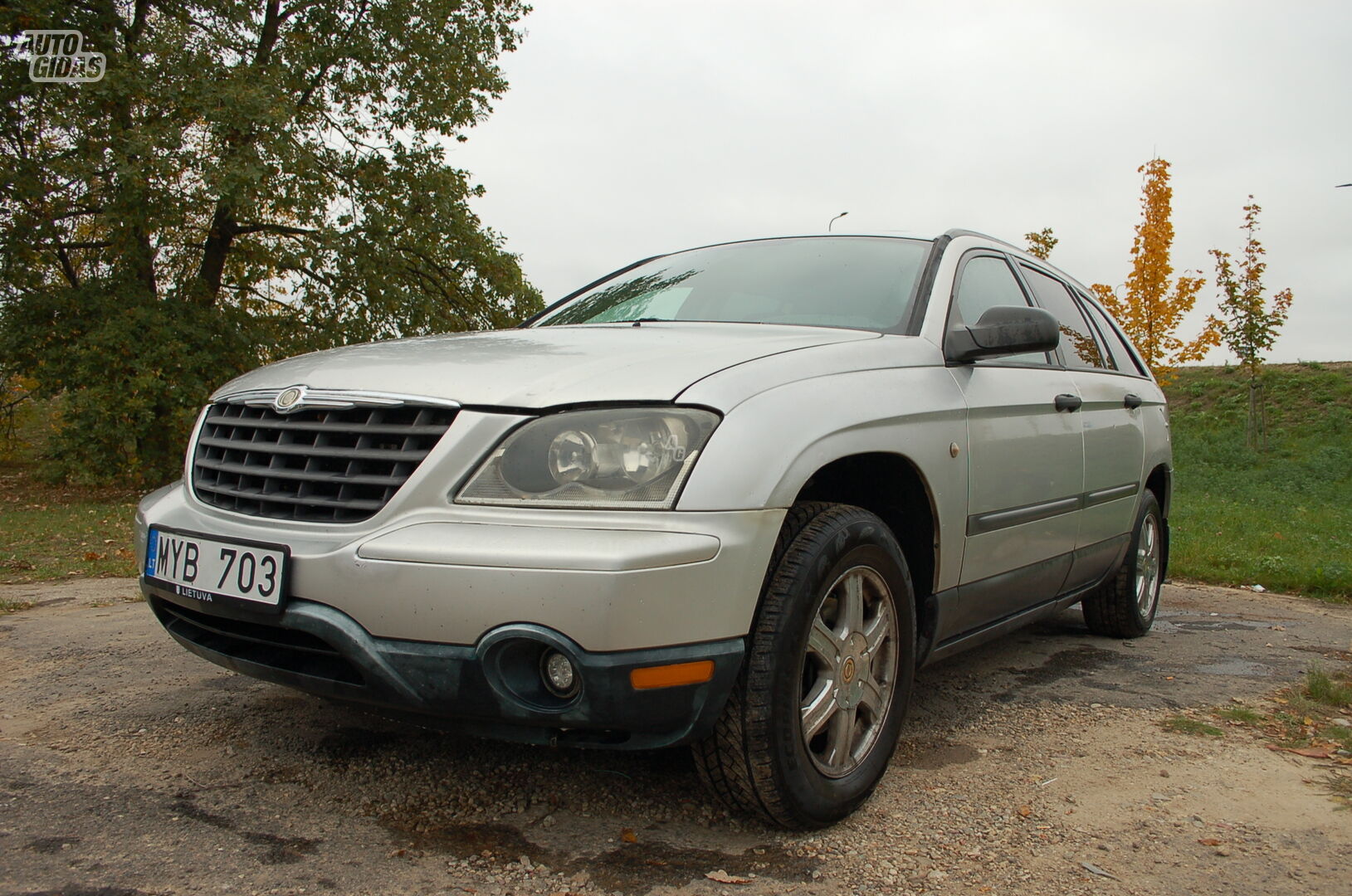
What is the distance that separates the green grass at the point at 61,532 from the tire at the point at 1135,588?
17.3 ft

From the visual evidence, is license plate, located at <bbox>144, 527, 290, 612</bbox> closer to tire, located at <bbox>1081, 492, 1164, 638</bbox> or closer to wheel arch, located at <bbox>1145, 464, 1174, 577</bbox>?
tire, located at <bbox>1081, 492, 1164, 638</bbox>

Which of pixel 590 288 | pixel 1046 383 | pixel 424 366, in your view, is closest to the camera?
pixel 424 366

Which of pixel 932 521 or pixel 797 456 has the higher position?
pixel 797 456

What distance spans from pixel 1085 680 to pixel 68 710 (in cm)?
361

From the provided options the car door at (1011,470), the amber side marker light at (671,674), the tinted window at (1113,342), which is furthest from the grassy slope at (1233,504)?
the amber side marker light at (671,674)

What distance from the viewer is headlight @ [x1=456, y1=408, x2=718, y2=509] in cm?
218

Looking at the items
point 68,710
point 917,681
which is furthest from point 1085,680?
point 68,710

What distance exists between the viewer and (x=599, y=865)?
2.28 m

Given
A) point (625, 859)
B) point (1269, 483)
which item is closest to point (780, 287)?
point (625, 859)

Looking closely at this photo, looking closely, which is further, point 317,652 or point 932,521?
point 932,521

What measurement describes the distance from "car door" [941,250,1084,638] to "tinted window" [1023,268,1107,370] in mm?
314

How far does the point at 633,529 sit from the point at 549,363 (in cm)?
58

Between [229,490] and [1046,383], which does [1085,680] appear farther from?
[229,490]

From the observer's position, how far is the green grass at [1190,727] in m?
3.39
